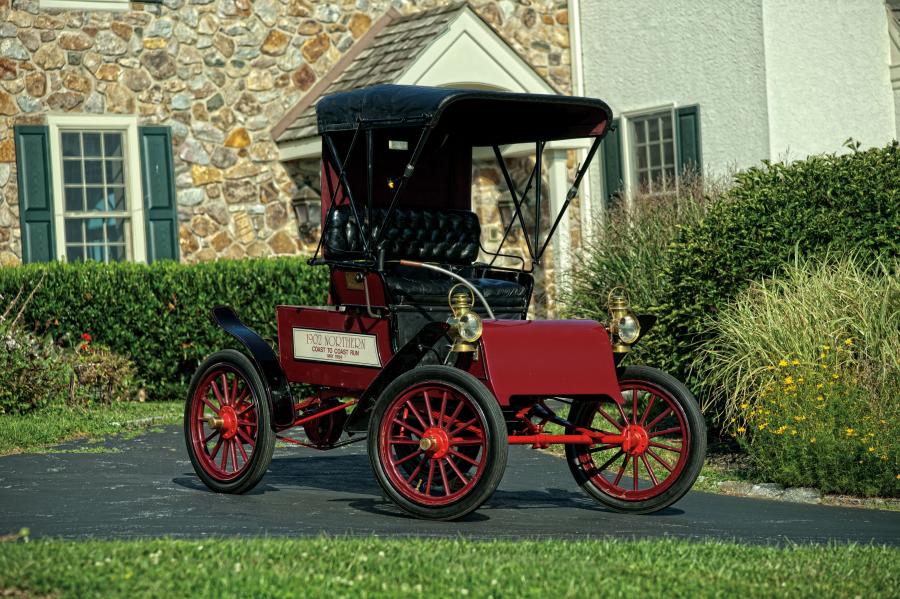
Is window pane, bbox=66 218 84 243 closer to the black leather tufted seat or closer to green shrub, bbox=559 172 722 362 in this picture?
green shrub, bbox=559 172 722 362

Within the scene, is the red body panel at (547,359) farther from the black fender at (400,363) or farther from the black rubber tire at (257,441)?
the black rubber tire at (257,441)

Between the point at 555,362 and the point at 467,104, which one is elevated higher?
the point at 467,104

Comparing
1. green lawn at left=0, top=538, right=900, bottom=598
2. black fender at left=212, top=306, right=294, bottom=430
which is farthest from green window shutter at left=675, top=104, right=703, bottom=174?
green lawn at left=0, top=538, right=900, bottom=598

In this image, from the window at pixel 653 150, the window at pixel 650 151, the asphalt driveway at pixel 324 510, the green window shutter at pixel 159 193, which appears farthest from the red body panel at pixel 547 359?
the window at pixel 653 150

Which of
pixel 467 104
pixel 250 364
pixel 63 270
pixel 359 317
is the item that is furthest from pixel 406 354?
pixel 63 270

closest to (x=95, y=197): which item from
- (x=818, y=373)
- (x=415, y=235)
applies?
(x=415, y=235)

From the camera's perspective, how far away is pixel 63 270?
576 inches

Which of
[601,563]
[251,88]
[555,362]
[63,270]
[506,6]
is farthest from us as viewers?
[506,6]

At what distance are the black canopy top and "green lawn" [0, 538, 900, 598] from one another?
269 centimetres

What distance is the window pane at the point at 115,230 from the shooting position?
16.5 m

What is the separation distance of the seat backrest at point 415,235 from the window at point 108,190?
7760 mm

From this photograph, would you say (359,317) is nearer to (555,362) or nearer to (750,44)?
(555,362)

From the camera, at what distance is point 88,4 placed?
16328 millimetres

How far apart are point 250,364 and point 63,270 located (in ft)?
22.2
